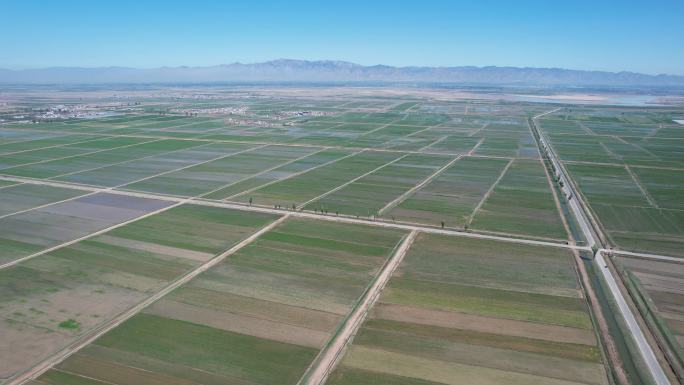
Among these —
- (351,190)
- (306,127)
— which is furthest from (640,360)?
(306,127)

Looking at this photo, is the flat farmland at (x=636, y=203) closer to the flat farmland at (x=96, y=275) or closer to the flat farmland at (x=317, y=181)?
the flat farmland at (x=317, y=181)

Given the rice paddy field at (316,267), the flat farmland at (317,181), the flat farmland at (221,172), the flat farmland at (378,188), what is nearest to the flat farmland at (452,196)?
the rice paddy field at (316,267)

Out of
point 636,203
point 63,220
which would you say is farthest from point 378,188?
point 63,220

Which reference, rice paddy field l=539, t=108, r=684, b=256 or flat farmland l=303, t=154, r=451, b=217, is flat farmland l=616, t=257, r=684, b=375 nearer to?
rice paddy field l=539, t=108, r=684, b=256

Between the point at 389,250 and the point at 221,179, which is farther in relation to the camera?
the point at 221,179

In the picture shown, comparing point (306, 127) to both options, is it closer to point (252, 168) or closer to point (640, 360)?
point (252, 168)

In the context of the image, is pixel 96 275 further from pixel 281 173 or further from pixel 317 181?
pixel 281 173
